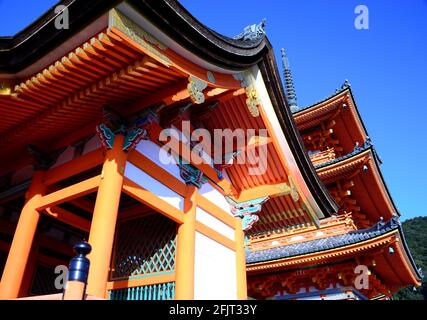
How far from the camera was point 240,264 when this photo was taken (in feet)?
24.2

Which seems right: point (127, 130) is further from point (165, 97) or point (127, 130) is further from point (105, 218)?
point (105, 218)

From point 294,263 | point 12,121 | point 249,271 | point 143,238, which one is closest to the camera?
point 12,121

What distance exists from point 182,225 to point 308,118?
1288cm

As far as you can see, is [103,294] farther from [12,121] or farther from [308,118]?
[308,118]

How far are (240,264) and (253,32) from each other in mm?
4921

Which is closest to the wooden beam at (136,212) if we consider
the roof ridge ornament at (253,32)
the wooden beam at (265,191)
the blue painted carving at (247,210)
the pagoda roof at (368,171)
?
the blue painted carving at (247,210)

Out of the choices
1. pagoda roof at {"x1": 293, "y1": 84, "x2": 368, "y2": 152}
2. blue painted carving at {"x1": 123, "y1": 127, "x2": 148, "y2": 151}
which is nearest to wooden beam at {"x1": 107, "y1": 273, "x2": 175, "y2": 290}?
blue painted carving at {"x1": 123, "y1": 127, "x2": 148, "y2": 151}

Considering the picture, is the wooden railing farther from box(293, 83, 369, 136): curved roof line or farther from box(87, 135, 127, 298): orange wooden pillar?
box(293, 83, 369, 136): curved roof line

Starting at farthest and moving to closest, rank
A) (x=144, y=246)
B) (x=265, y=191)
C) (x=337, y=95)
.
→ (x=337, y=95)
(x=265, y=191)
(x=144, y=246)

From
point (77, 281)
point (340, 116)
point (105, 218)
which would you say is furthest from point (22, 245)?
point (340, 116)

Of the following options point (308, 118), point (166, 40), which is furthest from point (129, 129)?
point (308, 118)

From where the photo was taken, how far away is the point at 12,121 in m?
5.88

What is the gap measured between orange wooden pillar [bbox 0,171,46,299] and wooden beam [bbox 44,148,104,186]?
0.22 m
